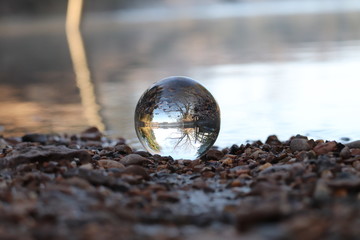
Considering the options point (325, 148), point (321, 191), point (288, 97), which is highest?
point (288, 97)

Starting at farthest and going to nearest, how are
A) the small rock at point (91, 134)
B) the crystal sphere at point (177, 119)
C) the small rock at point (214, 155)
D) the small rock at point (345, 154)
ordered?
the small rock at point (91, 134), the small rock at point (214, 155), the crystal sphere at point (177, 119), the small rock at point (345, 154)

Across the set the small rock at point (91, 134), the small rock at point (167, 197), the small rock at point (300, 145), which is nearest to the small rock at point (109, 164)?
the small rock at point (167, 197)

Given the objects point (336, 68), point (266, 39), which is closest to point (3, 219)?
point (336, 68)

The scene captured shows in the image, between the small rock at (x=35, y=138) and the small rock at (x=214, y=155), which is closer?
the small rock at (x=214, y=155)

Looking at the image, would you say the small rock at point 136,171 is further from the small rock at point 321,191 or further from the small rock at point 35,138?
the small rock at point 35,138

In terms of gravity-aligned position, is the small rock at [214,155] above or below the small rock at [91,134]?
below

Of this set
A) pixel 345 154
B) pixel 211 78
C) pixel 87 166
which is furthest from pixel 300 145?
pixel 211 78

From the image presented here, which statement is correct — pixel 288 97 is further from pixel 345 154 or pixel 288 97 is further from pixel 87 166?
pixel 87 166

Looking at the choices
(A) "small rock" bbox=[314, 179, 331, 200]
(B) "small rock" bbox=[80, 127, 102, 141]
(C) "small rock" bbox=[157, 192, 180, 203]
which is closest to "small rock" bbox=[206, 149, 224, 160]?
(C) "small rock" bbox=[157, 192, 180, 203]
